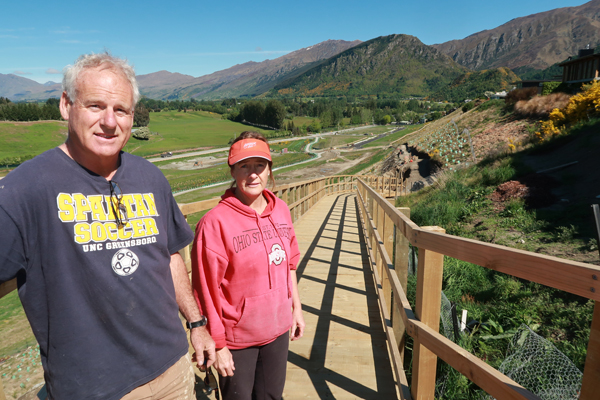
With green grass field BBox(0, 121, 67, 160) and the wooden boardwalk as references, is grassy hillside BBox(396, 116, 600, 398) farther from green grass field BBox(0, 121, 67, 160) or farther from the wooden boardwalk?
green grass field BBox(0, 121, 67, 160)

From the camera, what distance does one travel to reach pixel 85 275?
1.29m

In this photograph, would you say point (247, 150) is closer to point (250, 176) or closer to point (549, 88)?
point (250, 176)

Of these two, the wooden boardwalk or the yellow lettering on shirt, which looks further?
the wooden boardwalk

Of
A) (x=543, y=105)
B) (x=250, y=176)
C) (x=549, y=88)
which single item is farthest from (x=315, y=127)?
(x=250, y=176)

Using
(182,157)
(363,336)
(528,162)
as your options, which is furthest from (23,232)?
(182,157)

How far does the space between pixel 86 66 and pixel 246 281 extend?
3.97ft

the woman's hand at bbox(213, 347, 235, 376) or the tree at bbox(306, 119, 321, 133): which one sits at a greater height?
the tree at bbox(306, 119, 321, 133)

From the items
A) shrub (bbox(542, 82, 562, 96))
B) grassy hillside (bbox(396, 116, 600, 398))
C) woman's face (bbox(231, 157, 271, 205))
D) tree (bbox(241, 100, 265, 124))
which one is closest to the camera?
woman's face (bbox(231, 157, 271, 205))

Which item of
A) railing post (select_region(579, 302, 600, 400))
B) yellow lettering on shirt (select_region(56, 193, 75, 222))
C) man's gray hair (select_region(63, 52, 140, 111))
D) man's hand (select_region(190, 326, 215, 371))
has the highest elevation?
man's gray hair (select_region(63, 52, 140, 111))

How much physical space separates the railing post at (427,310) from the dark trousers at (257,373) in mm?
759

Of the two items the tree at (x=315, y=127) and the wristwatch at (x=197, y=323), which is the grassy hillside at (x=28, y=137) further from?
the wristwatch at (x=197, y=323)

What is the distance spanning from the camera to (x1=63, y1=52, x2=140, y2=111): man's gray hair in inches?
55.5

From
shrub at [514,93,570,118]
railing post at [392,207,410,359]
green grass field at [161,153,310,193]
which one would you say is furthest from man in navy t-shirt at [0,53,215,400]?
green grass field at [161,153,310,193]

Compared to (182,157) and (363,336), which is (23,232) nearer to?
(363,336)
